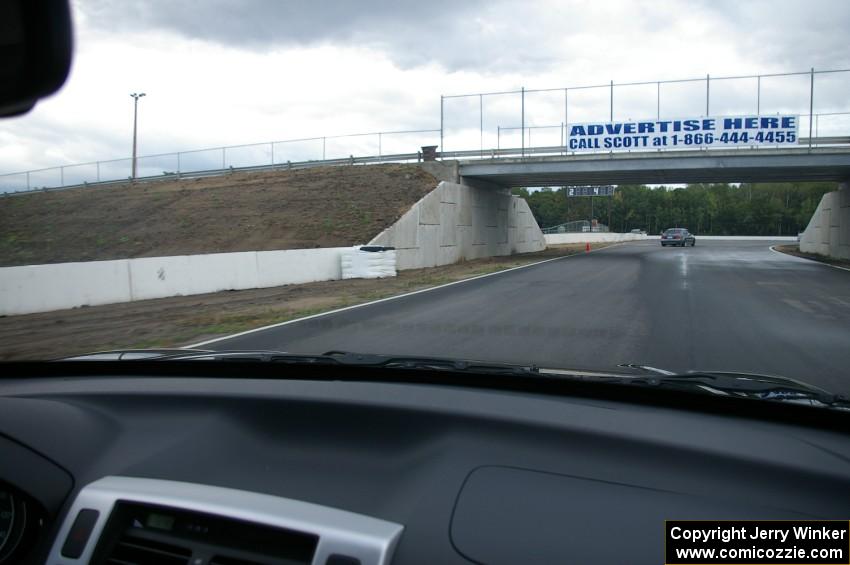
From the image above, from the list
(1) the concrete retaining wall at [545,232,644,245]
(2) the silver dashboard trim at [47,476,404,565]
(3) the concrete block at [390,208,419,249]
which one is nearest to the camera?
(2) the silver dashboard trim at [47,476,404,565]

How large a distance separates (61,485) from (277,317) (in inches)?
415

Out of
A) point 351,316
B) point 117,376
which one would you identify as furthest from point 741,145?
point 117,376

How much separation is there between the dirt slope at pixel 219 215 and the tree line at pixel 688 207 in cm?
8884

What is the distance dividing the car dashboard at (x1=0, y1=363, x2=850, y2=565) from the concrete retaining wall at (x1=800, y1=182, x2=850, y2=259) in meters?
39.0

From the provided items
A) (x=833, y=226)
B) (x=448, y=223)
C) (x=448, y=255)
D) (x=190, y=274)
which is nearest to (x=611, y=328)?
(x=190, y=274)

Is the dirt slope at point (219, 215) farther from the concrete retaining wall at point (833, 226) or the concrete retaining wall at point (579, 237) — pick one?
the concrete retaining wall at point (579, 237)

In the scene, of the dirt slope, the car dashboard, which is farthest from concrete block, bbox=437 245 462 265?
the car dashboard

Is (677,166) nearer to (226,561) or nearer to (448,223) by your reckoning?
(448,223)

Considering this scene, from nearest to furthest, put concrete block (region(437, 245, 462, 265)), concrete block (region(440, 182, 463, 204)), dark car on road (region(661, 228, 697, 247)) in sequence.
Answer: concrete block (region(437, 245, 462, 265))
concrete block (region(440, 182, 463, 204))
dark car on road (region(661, 228, 697, 247))

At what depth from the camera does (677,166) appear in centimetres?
3288

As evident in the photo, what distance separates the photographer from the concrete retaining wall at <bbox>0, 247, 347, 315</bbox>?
1346 cm

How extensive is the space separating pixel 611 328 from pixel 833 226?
115ft

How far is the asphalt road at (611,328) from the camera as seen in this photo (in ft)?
26.7

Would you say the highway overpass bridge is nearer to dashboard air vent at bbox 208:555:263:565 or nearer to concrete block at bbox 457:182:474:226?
concrete block at bbox 457:182:474:226
